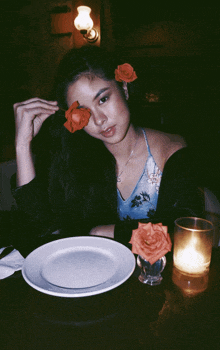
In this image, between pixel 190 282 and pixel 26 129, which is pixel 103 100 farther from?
pixel 190 282

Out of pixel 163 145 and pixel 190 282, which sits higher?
pixel 163 145

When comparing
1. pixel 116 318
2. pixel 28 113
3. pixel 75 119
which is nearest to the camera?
pixel 116 318

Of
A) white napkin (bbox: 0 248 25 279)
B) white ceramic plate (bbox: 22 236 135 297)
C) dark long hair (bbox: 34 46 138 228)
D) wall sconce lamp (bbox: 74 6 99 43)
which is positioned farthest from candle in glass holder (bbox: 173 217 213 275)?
wall sconce lamp (bbox: 74 6 99 43)

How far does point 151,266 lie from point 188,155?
40.7 inches

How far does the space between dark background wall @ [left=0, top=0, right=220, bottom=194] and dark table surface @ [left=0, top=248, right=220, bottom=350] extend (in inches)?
140

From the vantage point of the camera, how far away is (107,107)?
147 centimetres

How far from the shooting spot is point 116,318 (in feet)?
2.02

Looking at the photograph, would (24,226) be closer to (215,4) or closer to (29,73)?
(29,73)

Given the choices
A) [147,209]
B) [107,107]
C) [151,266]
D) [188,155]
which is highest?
[107,107]

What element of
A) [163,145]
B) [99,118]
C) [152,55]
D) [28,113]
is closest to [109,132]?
[99,118]

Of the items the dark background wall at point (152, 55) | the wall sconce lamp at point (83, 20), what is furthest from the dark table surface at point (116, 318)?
the wall sconce lamp at point (83, 20)

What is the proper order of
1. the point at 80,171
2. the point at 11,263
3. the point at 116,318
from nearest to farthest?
the point at 116,318 < the point at 11,263 < the point at 80,171

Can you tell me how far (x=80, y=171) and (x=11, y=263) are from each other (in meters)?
1.05

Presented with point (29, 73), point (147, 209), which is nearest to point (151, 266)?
point (147, 209)
